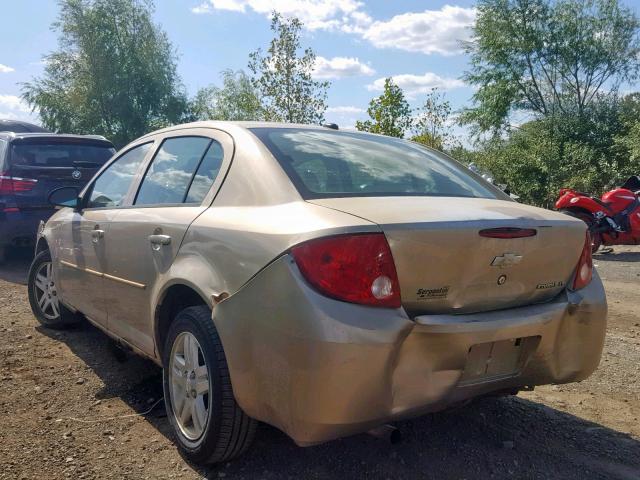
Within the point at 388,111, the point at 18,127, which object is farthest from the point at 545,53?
the point at 18,127

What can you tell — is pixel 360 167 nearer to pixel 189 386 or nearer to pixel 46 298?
pixel 189 386

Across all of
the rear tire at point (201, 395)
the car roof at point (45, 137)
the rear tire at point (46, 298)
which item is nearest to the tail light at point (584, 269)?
the rear tire at point (201, 395)

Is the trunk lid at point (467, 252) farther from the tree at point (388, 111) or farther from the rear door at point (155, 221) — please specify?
the tree at point (388, 111)

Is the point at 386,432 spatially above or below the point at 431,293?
below

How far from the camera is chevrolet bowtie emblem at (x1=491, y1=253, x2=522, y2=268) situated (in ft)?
8.02

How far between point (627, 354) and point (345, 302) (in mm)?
3380

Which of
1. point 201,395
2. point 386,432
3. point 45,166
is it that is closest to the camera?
point 386,432

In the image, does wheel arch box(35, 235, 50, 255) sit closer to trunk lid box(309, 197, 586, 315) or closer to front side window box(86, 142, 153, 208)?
front side window box(86, 142, 153, 208)

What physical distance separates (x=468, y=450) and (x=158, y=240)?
1.93m

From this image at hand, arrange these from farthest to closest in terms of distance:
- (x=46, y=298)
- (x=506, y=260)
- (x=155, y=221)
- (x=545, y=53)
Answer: (x=545, y=53), (x=46, y=298), (x=155, y=221), (x=506, y=260)

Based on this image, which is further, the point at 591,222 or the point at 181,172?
the point at 591,222

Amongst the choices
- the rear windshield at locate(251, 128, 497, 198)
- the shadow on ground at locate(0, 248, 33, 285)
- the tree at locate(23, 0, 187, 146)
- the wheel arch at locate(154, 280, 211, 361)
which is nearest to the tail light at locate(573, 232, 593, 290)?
the rear windshield at locate(251, 128, 497, 198)

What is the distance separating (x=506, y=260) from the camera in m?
2.47

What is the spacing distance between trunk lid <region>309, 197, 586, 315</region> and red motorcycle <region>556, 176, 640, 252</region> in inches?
310
